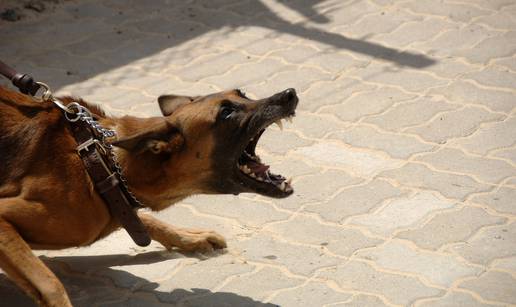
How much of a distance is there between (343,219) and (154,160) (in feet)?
4.96

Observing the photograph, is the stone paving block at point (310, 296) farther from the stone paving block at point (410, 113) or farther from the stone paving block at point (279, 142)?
the stone paving block at point (410, 113)

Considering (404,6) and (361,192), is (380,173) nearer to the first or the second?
(361,192)

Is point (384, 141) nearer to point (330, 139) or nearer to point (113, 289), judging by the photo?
point (330, 139)

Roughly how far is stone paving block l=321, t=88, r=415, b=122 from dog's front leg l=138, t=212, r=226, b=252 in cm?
201

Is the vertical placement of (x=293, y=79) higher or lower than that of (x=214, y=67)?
lower

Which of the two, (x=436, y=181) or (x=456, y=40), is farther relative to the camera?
(x=456, y=40)

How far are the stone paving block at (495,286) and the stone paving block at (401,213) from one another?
27.3 inches

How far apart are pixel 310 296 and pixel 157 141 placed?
3.77 feet

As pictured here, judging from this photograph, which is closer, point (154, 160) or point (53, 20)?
point (154, 160)

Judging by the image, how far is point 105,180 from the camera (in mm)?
4477

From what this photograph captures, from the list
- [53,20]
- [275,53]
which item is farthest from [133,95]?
[53,20]

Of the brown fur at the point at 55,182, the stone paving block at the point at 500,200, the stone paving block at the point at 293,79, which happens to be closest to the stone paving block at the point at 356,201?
the stone paving block at the point at 500,200

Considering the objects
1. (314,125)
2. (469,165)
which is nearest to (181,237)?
(314,125)

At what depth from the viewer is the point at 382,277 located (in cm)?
497
